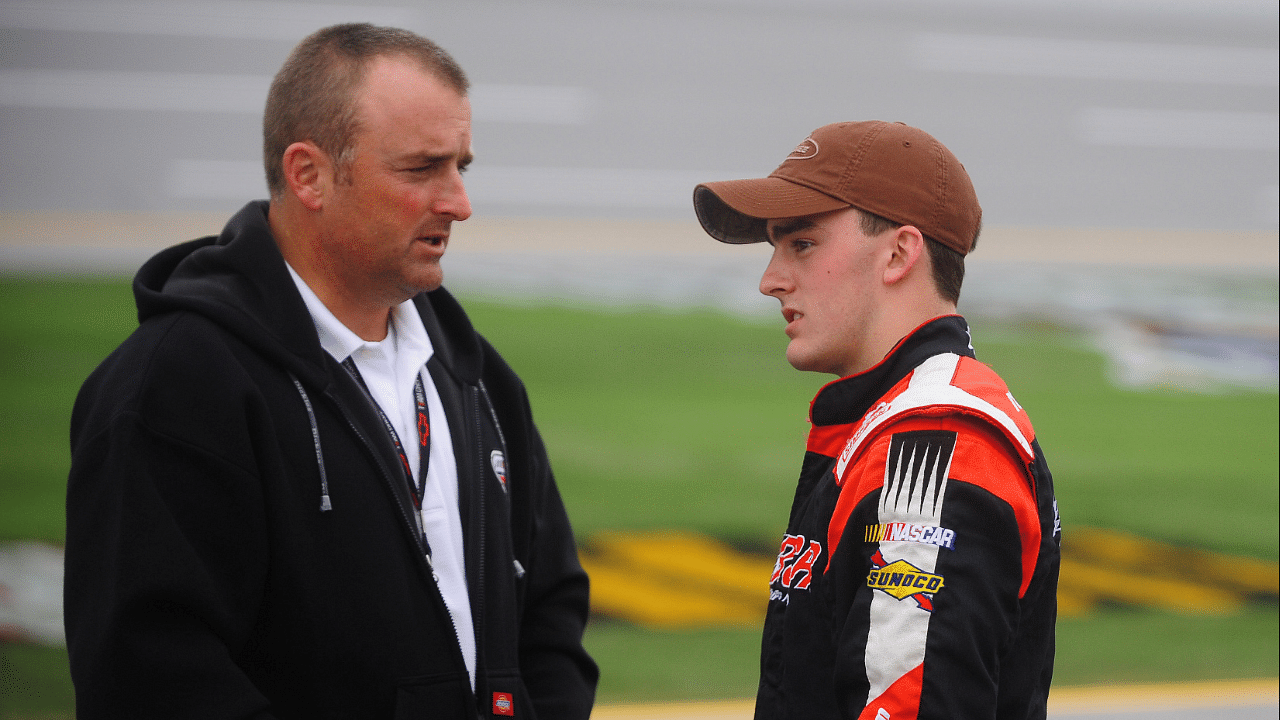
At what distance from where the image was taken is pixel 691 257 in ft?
30.1

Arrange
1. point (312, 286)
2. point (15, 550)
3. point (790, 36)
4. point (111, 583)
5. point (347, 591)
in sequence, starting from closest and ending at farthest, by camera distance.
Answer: point (111, 583) → point (347, 591) → point (312, 286) → point (15, 550) → point (790, 36)

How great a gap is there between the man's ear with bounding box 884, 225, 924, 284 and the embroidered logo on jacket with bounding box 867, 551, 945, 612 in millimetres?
375

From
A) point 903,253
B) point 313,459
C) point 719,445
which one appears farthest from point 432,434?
point 719,445

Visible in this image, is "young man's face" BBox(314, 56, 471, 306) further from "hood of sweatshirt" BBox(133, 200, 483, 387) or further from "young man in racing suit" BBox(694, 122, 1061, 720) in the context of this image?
"young man in racing suit" BBox(694, 122, 1061, 720)

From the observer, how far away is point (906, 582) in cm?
103

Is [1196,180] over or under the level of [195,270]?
over

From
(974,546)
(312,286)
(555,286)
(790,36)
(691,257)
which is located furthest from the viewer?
(790,36)

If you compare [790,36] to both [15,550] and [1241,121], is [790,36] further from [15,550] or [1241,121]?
[15,550]

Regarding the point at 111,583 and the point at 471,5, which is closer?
the point at 111,583

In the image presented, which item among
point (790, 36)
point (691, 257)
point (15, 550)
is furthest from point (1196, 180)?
point (15, 550)

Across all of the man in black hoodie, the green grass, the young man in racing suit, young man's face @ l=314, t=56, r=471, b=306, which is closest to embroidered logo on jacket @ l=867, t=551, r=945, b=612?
the young man in racing suit

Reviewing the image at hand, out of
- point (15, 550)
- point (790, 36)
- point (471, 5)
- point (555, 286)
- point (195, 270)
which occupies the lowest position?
point (15, 550)

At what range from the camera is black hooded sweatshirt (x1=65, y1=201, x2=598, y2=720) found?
3.86 feet

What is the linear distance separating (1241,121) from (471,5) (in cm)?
763
